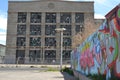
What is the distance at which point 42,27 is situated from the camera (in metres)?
95.4

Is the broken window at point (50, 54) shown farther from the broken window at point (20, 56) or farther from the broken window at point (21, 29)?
the broken window at point (21, 29)

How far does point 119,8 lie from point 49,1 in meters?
88.3

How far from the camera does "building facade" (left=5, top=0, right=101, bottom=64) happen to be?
309 ft

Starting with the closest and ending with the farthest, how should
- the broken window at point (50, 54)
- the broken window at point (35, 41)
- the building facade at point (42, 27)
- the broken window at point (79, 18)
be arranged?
the broken window at point (50, 54)
the building facade at point (42, 27)
the broken window at point (35, 41)
the broken window at point (79, 18)

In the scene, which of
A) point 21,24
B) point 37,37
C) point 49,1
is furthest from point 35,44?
point 49,1

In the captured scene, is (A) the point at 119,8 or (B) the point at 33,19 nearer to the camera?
(A) the point at 119,8

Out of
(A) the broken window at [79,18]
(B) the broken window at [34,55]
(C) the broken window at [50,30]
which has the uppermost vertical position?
(A) the broken window at [79,18]

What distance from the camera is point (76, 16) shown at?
96.5 m

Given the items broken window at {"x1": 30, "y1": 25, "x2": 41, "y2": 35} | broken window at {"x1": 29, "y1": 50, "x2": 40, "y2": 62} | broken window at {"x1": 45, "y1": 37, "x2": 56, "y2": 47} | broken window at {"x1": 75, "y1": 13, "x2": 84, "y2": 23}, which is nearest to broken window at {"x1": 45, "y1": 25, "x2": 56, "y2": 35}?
broken window at {"x1": 45, "y1": 37, "x2": 56, "y2": 47}

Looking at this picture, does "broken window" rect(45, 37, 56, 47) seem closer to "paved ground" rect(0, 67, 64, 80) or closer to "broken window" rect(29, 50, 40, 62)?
"broken window" rect(29, 50, 40, 62)

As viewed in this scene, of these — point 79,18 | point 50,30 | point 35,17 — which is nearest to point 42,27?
point 50,30

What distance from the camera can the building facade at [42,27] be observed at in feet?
309

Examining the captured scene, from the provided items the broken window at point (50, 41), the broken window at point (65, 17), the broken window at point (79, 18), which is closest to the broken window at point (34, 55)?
the broken window at point (50, 41)

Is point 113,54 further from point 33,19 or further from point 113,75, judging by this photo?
point 33,19
